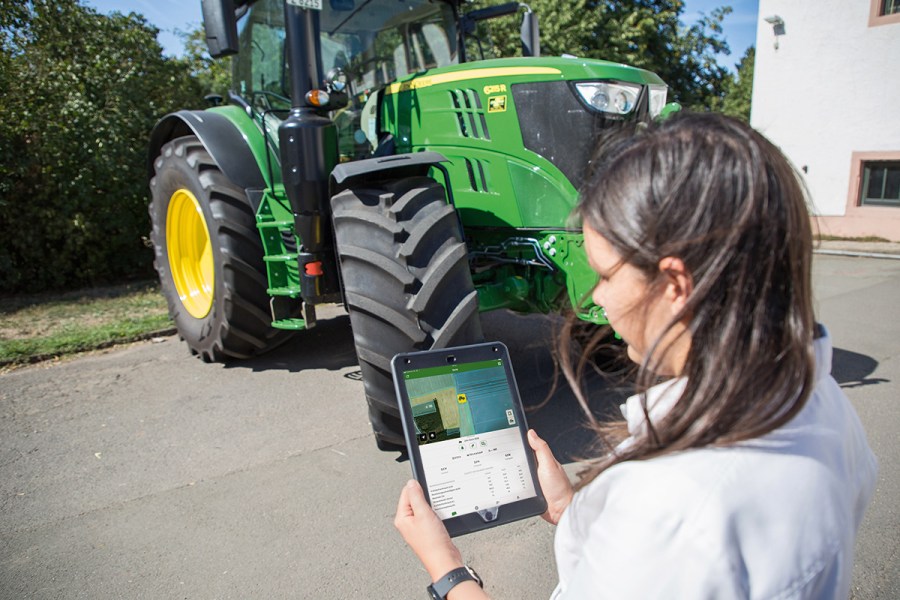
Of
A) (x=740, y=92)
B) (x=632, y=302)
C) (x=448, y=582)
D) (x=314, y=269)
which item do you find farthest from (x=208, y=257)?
(x=740, y=92)

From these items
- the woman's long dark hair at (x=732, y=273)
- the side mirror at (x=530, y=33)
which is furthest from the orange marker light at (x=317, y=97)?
the woman's long dark hair at (x=732, y=273)

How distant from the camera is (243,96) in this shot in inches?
197

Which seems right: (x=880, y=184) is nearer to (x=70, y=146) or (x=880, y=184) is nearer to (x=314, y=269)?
(x=314, y=269)

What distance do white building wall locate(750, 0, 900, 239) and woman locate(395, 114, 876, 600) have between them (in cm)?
1224

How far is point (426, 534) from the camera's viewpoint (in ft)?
4.11

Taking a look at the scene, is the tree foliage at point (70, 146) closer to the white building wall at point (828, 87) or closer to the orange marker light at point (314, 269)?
the orange marker light at point (314, 269)

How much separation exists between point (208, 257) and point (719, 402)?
4888 millimetres

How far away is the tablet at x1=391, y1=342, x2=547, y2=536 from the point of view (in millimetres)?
1458

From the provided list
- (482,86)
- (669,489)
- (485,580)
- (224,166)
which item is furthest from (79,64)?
(669,489)

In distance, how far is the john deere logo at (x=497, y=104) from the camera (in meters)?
3.60

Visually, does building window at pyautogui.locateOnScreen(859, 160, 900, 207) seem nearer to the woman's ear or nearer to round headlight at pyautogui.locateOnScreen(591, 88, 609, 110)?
round headlight at pyautogui.locateOnScreen(591, 88, 609, 110)

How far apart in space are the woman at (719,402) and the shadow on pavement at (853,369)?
13.3 ft

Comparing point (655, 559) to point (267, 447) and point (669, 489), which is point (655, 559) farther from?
point (267, 447)

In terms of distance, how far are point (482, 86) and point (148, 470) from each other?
2.71 meters
